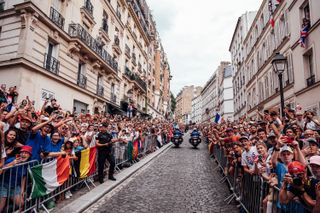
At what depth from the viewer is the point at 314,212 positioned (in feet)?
7.97

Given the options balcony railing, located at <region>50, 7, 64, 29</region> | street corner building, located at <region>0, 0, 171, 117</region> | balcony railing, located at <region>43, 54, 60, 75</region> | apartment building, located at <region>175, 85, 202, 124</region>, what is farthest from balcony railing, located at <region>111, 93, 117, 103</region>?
apartment building, located at <region>175, 85, 202, 124</region>

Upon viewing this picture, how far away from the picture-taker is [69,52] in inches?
626

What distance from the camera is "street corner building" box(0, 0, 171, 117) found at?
39.3 ft

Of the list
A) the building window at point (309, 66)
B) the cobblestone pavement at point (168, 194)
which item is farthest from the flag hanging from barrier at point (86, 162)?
the building window at point (309, 66)

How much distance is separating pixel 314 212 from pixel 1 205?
4688mm

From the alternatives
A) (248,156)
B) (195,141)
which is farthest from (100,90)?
(248,156)

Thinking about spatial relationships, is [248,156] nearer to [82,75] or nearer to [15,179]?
[15,179]

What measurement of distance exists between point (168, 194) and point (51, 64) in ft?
36.9

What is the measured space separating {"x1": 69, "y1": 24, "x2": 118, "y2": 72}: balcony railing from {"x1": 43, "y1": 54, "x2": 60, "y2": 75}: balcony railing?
2.58m

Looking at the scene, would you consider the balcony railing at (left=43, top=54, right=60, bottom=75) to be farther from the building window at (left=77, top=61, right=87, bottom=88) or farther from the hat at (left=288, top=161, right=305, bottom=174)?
the hat at (left=288, top=161, right=305, bottom=174)

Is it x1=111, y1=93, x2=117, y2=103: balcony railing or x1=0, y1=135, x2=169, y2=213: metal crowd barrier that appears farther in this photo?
x1=111, y1=93, x2=117, y2=103: balcony railing

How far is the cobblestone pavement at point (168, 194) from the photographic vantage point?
18.7ft

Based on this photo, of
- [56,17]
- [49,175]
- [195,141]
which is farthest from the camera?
[195,141]

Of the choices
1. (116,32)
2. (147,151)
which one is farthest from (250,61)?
(147,151)
